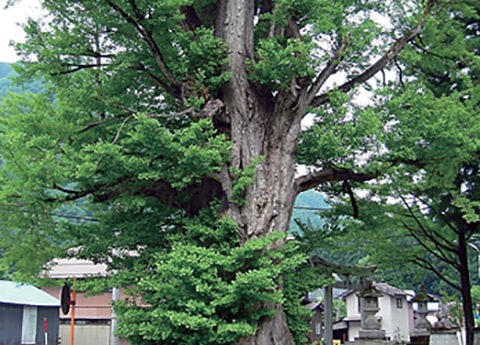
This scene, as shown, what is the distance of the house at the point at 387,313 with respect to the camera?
36500mm

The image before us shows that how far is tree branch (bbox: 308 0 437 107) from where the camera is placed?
11383 mm

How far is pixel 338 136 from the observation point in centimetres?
1001

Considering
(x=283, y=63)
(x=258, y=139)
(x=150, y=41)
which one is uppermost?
(x=150, y=41)

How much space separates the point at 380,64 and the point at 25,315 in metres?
18.1

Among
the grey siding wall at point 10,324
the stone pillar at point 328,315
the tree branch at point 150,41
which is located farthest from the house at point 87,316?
the tree branch at point 150,41

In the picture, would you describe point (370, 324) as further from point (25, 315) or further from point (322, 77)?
point (25, 315)

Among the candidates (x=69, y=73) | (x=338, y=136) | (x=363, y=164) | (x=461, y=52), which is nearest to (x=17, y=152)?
(x=69, y=73)

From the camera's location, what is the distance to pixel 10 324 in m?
20.9

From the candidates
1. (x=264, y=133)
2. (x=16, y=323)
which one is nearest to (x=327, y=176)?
(x=264, y=133)

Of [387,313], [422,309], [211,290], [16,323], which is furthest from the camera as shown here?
[387,313]

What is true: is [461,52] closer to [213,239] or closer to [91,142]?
[213,239]

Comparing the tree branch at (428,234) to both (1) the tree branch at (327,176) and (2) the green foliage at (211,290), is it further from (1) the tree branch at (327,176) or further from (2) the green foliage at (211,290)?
(2) the green foliage at (211,290)

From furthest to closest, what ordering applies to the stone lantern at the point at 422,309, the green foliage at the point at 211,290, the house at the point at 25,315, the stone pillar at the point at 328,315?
the house at the point at 25,315
the stone lantern at the point at 422,309
the stone pillar at the point at 328,315
the green foliage at the point at 211,290

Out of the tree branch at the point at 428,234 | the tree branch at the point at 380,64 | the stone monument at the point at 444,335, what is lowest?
the stone monument at the point at 444,335
